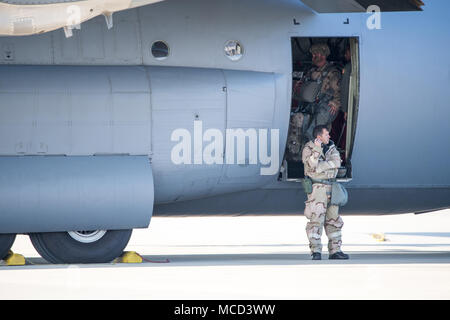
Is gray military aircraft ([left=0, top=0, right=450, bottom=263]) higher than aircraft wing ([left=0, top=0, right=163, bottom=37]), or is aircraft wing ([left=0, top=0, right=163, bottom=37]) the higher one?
aircraft wing ([left=0, top=0, right=163, bottom=37])

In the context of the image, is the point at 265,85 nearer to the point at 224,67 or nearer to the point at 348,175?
the point at 224,67

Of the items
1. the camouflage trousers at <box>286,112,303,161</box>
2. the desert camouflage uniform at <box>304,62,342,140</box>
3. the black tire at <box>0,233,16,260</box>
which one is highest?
the desert camouflage uniform at <box>304,62,342,140</box>

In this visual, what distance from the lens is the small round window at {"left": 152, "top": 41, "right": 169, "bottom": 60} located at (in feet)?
44.1

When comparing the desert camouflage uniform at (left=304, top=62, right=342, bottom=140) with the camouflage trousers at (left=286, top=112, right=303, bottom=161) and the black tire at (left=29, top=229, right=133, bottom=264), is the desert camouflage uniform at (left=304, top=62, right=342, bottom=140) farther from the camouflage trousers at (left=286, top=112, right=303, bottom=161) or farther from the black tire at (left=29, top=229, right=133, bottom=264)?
the black tire at (left=29, top=229, right=133, bottom=264)

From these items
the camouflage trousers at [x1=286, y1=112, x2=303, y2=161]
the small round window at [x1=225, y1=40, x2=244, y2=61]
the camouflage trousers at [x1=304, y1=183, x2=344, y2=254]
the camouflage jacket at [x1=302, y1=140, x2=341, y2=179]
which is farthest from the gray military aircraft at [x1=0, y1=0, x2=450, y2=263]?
the camouflage trousers at [x1=304, y1=183, x2=344, y2=254]

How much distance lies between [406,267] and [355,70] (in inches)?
137

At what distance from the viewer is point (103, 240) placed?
13344 mm

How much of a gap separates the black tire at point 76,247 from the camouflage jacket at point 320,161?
3.19 m

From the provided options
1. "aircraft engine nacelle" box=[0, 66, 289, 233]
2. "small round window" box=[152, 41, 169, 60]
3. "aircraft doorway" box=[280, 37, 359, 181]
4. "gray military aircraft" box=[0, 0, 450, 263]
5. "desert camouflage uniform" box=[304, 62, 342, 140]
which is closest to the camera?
"aircraft engine nacelle" box=[0, 66, 289, 233]

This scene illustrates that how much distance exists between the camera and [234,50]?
13.7 metres

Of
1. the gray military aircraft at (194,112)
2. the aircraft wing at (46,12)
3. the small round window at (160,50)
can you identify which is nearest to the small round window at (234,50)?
the gray military aircraft at (194,112)

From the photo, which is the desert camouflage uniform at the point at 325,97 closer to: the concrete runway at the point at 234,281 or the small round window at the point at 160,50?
the concrete runway at the point at 234,281

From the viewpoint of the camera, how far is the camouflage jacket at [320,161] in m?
13.8

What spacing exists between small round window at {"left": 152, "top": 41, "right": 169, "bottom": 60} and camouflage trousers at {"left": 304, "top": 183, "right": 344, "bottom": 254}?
3315 mm
